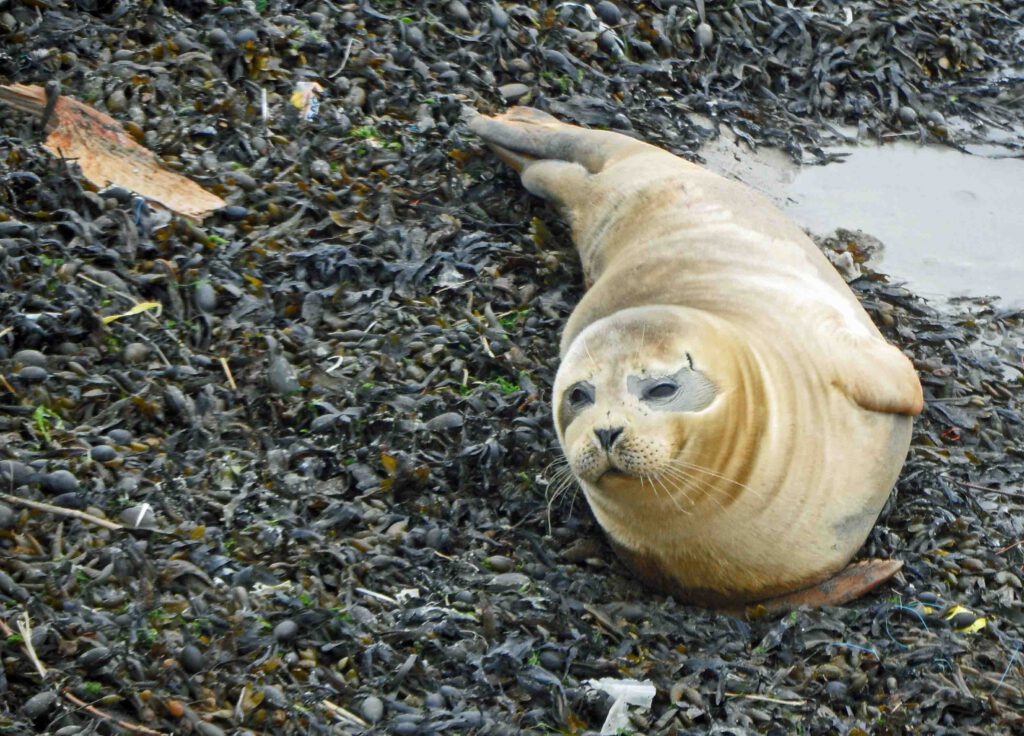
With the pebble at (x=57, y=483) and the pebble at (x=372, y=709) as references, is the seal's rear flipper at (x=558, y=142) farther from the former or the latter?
the pebble at (x=372, y=709)

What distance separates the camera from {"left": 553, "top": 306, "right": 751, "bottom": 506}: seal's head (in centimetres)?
389

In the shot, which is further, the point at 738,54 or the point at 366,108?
the point at 738,54

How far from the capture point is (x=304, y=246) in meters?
5.29

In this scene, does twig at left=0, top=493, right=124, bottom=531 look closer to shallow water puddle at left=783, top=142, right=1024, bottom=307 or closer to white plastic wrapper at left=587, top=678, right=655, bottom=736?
white plastic wrapper at left=587, top=678, right=655, bottom=736

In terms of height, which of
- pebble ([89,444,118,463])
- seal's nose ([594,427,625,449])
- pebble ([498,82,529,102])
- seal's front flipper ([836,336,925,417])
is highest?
seal's nose ([594,427,625,449])

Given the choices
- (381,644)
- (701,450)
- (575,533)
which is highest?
(701,450)

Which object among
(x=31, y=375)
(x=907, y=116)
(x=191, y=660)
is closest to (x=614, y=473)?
(x=191, y=660)

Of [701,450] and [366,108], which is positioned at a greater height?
[701,450]

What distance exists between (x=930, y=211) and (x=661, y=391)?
272 cm

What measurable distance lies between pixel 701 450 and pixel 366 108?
2736 millimetres

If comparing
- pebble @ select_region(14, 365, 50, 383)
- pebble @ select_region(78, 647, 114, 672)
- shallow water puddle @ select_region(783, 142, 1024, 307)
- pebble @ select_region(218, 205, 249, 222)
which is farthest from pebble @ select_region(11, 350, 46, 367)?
shallow water puddle @ select_region(783, 142, 1024, 307)

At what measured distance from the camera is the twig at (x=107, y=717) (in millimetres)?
3182

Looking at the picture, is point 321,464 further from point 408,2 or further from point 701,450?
point 408,2

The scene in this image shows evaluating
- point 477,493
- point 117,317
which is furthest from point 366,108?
point 477,493
